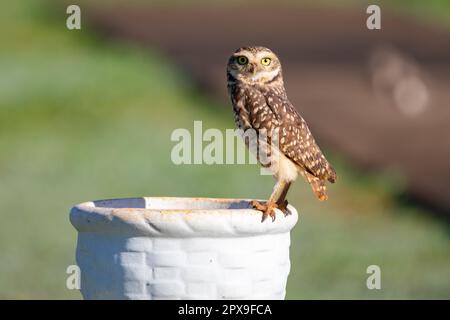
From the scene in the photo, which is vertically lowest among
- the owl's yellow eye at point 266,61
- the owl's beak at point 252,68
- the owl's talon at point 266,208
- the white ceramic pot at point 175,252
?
the white ceramic pot at point 175,252

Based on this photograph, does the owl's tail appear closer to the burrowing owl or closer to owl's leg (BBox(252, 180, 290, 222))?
the burrowing owl

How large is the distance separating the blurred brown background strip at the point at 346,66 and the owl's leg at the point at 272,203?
24.6 feet

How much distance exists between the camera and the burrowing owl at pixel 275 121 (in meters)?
6.70

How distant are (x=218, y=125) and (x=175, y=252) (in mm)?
12644

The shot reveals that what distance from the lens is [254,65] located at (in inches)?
279

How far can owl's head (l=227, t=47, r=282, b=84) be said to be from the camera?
23.2 ft

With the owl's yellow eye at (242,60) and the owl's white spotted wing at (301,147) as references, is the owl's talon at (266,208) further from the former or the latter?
the owl's yellow eye at (242,60)

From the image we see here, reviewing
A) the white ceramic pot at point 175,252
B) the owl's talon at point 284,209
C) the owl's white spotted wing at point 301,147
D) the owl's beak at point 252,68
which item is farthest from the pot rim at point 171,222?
the owl's beak at point 252,68

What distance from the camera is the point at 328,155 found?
15.9m

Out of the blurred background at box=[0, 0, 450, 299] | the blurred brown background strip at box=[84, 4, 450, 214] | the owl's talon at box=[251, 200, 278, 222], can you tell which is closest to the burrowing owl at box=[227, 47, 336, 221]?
the owl's talon at box=[251, 200, 278, 222]

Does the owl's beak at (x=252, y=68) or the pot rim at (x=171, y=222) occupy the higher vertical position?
the owl's beak at (x=252, y=68)
